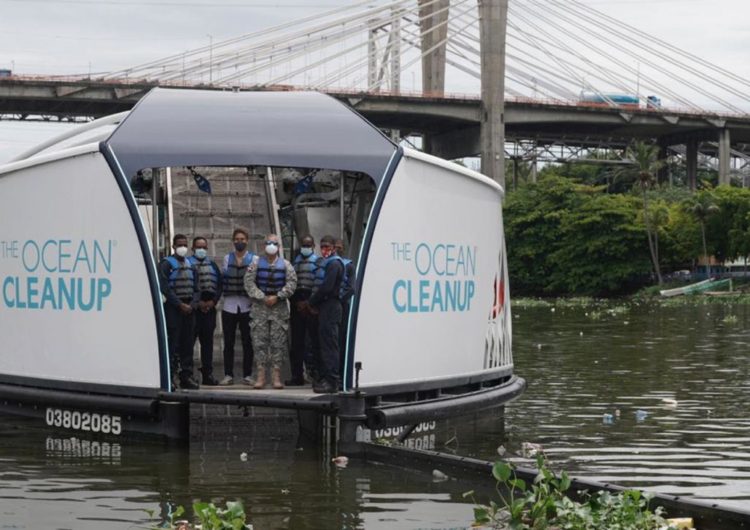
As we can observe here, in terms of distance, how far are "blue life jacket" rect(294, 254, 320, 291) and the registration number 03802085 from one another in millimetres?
2459

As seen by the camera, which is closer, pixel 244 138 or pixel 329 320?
pixel 329 320

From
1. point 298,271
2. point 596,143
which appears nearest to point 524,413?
point 298,271

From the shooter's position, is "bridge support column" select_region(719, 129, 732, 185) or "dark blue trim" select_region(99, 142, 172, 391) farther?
"bridge support column" select_region(719, 129, 732, 185)

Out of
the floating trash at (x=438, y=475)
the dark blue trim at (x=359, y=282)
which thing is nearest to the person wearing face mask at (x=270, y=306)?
the dark blue trim at (x=359, y=282)

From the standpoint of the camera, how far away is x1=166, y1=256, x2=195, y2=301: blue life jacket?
1444 centimetres

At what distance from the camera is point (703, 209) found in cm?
7881

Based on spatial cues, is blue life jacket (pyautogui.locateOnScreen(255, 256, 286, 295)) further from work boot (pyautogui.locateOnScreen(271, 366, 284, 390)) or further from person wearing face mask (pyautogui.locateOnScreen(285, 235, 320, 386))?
work boot (pyautogui.locateOnScreen(271, 366, 284, 390))

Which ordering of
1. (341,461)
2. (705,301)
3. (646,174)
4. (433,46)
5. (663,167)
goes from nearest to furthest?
(341,461) → (705,301) → (646,174) → (433,46) → (663,167)

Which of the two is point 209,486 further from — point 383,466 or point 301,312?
point 301,312

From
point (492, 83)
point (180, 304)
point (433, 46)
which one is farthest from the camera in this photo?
point (433, 46)

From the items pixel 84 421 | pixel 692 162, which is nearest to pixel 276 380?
pixel 84 421

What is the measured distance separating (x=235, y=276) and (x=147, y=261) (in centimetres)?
186

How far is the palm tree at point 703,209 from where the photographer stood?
78.4 metres

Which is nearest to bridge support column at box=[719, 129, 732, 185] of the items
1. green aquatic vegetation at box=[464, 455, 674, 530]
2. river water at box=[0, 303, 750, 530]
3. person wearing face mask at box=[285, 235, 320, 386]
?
river water at box=[0, 303, 750, 530]
